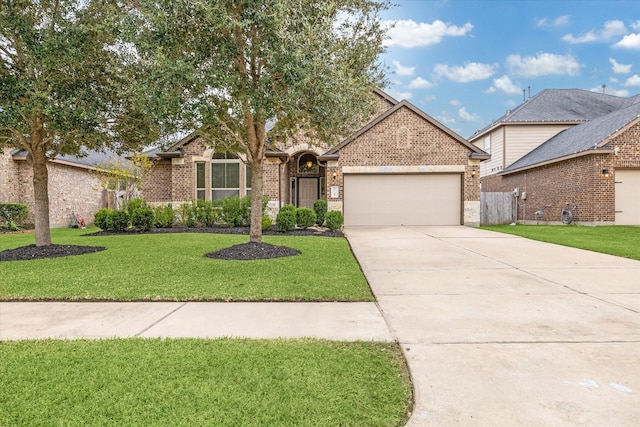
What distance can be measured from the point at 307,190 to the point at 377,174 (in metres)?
4.14

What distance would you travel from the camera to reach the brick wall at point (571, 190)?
15023 millimetres

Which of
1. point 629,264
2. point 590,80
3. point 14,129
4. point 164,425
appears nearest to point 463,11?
point 590,80

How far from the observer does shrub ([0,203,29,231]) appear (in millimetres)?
15453

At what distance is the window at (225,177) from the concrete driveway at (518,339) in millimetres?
10819

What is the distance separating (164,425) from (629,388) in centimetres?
276

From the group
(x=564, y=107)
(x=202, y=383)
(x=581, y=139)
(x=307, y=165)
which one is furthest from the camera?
(x=564, y=107)

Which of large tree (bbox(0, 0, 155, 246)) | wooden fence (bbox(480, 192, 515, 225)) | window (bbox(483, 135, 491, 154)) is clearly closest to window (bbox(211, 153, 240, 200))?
large tree (bbox(0, 0, 155, 246))

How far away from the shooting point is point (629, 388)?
7.78 feet

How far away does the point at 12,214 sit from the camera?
51.7 ft

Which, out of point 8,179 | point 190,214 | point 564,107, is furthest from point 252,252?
point 564,107

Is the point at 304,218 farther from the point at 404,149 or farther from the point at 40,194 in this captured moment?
the point at 40,194

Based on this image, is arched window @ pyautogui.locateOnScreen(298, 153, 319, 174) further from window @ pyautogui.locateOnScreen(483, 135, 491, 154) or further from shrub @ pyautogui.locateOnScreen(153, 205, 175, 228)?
window @ pyautogui.locateOnScreen(483, 135, 491, 154)

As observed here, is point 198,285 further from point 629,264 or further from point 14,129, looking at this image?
point 629,264

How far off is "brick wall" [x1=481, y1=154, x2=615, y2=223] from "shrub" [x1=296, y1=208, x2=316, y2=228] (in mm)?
11074
